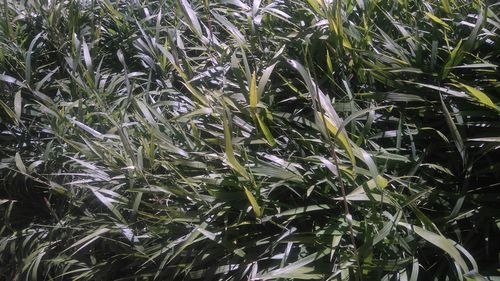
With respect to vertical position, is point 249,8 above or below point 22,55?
above

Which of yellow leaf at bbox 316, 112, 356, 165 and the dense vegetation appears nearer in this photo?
yellow leaf at bbox 316, 112, 356, 165

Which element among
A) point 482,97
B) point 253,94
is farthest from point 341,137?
point 482,97

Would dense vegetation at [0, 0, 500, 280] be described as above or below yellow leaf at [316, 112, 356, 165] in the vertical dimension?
below

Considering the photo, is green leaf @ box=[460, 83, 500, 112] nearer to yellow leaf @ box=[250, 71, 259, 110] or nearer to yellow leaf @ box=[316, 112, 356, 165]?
yellow leaf @ box=[316, 112, 356, 165]

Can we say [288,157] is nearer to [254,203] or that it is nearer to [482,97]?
[254,203]

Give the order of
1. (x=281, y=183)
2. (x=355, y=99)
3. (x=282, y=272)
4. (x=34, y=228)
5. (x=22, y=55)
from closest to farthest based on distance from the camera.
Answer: (x=282, y=272)
(x=281, y=183)
(x=355, y=99)
(x=34, y=228)
(x=22, y=55)

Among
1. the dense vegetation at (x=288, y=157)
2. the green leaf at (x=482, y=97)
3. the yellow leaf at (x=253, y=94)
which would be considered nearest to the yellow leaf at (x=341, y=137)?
the dense vegetation at (x=288, y=157)

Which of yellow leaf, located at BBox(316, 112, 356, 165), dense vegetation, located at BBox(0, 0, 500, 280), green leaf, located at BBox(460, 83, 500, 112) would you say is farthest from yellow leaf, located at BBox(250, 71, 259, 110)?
green leaf, located at BBox(460, 83, 500, 112)

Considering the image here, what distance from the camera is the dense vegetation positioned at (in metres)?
1.66

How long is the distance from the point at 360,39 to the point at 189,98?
651mm

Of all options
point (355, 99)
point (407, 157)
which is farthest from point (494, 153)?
point (355, 99)

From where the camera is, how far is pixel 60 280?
2.12 m

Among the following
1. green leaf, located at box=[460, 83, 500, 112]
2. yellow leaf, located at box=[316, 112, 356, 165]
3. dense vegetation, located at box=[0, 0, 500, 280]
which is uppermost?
green leaf, located at box=[460, 83, 500, 112]

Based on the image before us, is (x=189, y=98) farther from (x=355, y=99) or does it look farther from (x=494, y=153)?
(x=494, y=153)
